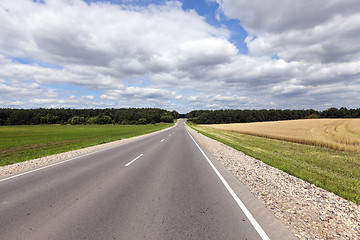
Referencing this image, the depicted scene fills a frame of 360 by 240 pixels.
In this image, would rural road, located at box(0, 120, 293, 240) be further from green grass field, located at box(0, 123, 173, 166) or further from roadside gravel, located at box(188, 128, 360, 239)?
green grass field, located at box(0, 123, 173, 166)

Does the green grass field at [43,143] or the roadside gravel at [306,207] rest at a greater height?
the roadside gravel at [306,207]

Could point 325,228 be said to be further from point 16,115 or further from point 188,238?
point 16,115

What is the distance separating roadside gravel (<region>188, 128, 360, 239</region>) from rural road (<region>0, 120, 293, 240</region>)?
0.36m

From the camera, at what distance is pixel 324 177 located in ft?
21.2

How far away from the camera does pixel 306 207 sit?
13.0ft

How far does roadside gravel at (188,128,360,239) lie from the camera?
303cm

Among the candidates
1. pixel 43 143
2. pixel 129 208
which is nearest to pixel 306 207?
pixel 129 208

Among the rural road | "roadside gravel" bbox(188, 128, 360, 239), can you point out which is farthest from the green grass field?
"roadside gravel" bbox(188, 128, 360, 239)

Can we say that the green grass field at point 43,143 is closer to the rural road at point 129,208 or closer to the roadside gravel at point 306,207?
the rural road at point 129,208

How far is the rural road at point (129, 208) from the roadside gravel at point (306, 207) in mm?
360

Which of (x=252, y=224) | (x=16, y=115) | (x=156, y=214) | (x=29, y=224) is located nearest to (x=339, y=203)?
(x=252, y=224)

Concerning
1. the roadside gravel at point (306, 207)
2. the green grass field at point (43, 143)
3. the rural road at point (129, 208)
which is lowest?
the green grass field at point (43, 143)

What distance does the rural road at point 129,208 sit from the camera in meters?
2.95

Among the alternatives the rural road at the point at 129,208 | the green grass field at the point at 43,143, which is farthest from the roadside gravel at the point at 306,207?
the green grass field at the point at 43,143
